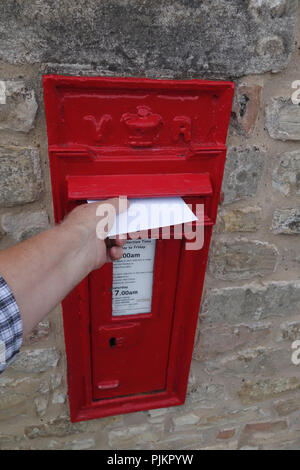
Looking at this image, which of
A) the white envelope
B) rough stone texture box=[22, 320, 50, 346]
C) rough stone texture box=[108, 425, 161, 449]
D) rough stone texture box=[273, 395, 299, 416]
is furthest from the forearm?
rough stone texture box=[273, 395, 299, 416]

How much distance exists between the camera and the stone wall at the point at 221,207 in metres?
0.84

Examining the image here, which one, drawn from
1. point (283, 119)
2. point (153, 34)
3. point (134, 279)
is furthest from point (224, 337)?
point (153, 34)

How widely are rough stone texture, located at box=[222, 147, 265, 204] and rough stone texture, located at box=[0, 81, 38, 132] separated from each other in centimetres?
57

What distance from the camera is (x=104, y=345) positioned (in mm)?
1289

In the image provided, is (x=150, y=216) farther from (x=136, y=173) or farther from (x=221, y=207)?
(x=221, y=207)

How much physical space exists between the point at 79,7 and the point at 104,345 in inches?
41.5

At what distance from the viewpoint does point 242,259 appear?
1.26 m

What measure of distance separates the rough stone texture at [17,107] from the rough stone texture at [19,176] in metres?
0.06

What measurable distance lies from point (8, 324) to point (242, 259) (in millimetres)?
821

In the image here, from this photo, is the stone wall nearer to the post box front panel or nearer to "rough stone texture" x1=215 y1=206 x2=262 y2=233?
"rough stone texture" x1=215 y1=206 x2=262 y2=233

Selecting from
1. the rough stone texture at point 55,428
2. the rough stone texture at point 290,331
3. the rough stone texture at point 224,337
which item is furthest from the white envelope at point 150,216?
the rough stone texture at point 55,428

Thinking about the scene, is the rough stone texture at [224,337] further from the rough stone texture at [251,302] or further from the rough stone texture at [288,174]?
the rough stone texture at [288,174]
